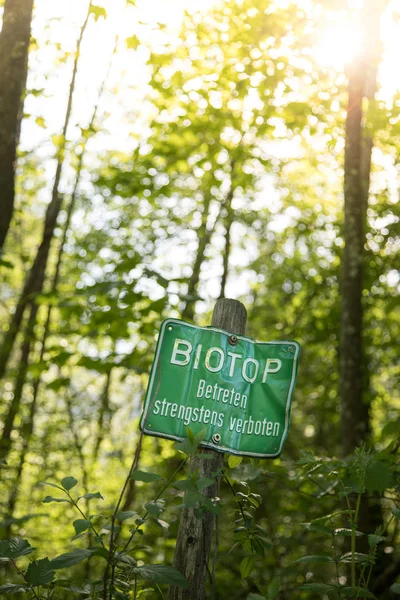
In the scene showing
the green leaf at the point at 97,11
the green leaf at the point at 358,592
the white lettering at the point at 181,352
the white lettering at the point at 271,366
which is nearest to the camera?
the green leaf at the point at 358,592

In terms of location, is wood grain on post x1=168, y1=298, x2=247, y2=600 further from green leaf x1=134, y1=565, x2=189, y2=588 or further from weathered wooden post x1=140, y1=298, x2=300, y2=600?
green leaf x1=134, y1=565, x2=189, y2=588

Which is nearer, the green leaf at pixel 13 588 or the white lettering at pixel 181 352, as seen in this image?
the green leaf at pixel 13 588

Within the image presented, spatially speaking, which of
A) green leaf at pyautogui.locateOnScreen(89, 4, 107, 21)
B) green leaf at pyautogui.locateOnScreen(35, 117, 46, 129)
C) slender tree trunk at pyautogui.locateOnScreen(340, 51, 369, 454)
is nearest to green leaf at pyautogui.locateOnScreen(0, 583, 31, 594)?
slender tree trunk at pyautogui.locateOnScreen(340, 51, 369, 454)

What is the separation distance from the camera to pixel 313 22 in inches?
260

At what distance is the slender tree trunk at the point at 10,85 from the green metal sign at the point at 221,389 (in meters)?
2.15

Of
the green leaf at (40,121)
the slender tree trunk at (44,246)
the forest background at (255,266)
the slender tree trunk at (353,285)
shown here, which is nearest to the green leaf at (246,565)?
the forest background at (255,266)

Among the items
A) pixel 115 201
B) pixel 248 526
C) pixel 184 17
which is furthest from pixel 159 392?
pixel 115 201

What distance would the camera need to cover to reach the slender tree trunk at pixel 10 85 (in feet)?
14.0

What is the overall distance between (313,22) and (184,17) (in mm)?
1888

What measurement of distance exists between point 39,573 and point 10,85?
320 cm

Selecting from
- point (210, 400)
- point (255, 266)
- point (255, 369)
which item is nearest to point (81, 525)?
point (210, 400)

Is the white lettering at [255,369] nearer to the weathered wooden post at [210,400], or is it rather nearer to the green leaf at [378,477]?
the weathered wooden post at [210,400]

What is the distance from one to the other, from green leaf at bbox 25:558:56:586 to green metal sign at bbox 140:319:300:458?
589mm

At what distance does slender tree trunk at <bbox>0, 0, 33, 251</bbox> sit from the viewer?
4258 millimetres
